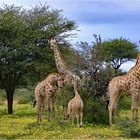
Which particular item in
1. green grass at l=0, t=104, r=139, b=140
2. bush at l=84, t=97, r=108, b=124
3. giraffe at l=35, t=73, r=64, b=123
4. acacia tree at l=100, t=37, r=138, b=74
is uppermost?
acacia tree at l=100, t=37, r=138, b=74

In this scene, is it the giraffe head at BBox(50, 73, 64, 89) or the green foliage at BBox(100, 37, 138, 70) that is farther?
the green foliage at BBox(100, 37, 138, 70)

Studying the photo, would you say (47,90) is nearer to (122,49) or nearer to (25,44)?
(25,44)

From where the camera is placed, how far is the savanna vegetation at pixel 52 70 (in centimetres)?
1698

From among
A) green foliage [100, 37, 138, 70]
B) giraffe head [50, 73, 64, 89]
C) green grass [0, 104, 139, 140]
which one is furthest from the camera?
green foliage [100, 37, 138, 70]

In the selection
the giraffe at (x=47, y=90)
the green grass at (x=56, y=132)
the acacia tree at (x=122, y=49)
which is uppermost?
the acacia tree at (x=122, y=49)

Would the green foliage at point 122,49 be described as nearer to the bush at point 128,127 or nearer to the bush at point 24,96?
the bush at point 24,96

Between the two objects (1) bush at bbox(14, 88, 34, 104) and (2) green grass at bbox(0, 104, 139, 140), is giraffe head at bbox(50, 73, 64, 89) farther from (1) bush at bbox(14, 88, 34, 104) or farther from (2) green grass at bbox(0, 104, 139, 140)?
(1) bush at bbox(14, 88, 34, 104)

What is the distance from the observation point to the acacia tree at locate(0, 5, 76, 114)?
1154 inches

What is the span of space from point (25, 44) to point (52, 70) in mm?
2273

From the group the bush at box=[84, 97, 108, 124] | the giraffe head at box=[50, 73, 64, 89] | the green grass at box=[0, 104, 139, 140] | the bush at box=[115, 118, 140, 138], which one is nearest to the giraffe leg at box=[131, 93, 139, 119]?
the green grass at box=[0, 104, 139, 140]

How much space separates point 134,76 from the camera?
19141 mm

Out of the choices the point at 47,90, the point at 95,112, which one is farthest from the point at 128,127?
the point at 95,112

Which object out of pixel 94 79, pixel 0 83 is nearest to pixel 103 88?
pixel 94 79

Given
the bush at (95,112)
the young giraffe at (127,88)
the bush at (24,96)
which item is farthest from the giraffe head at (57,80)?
the bush at (24,96)
